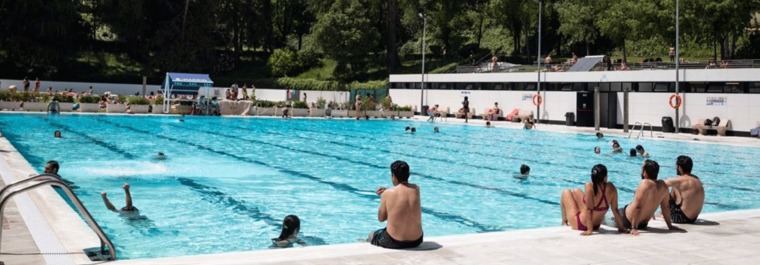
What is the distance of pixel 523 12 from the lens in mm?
60000

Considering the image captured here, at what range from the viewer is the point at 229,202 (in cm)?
1224

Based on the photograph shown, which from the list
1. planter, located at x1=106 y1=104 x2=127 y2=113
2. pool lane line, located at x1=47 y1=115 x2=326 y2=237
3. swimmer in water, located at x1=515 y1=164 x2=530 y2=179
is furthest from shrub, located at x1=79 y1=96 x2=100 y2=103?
swimmer in water, located at x1=515 y1=164 x2=530 y2=179

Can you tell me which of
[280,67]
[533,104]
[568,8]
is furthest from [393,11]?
[533,104]

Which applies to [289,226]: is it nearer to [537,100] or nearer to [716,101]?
[716,101]

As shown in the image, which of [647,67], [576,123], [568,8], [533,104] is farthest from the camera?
[568,8]

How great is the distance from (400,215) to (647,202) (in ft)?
10.1

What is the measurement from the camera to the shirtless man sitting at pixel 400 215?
6.98m

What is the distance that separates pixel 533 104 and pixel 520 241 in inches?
1385

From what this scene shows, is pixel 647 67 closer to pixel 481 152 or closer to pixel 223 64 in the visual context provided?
pixel 481 152

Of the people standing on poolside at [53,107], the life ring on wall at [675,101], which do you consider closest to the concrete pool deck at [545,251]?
the life ring on wall at [675,101]

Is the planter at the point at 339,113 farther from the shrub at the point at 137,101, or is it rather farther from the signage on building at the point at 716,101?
the signage on building at the point at 716,101

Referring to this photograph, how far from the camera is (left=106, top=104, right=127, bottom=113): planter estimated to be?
37.7m

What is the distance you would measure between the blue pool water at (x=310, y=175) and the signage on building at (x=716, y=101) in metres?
5.33

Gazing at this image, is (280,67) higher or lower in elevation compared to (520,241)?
higher
